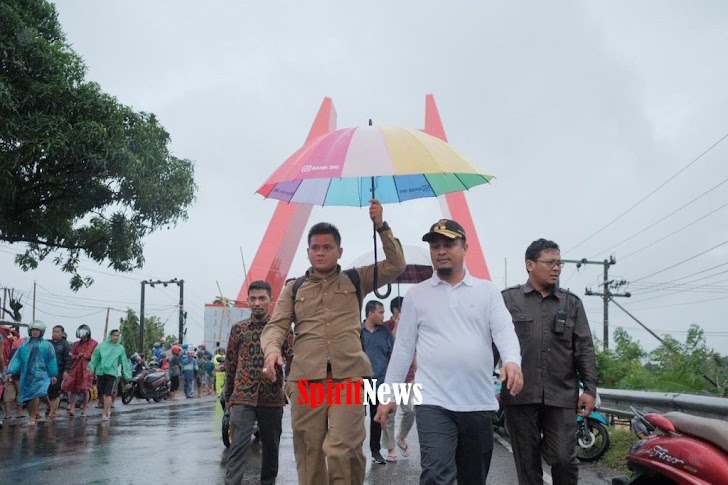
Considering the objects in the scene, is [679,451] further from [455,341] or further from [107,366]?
[107,366]

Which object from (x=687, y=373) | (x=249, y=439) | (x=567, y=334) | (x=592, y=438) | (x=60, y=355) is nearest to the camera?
(x=567, y=334)

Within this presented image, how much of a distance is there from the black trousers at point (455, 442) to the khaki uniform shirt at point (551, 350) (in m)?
0.88

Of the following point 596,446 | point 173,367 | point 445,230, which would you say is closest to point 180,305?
point 173,367

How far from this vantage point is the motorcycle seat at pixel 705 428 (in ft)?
Answer: 13.6

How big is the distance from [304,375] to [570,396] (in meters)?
1.85

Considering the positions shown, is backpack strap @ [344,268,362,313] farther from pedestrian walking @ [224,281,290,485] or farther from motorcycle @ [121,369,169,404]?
motorcycle @ [121,369,169,404]

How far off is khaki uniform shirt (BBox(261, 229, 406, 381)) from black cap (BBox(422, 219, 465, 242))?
36 cm

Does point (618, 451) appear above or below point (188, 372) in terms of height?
below

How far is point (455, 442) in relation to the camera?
450cm

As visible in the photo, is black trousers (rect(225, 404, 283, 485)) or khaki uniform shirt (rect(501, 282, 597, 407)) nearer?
khaki uniform shirt (rect(501, 282, 597, 407))

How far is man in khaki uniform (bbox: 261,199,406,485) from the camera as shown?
474 cm

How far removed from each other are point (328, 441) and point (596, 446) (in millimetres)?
5109

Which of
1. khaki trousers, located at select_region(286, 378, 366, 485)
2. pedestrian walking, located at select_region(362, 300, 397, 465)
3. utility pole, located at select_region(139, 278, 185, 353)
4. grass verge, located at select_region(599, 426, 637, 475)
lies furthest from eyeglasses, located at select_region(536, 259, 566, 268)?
utility pole, located at select_region(139, 278, 185, 353)

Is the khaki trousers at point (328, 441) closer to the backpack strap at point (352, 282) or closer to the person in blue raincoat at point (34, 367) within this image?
the backpack strap at point (352, 282)
